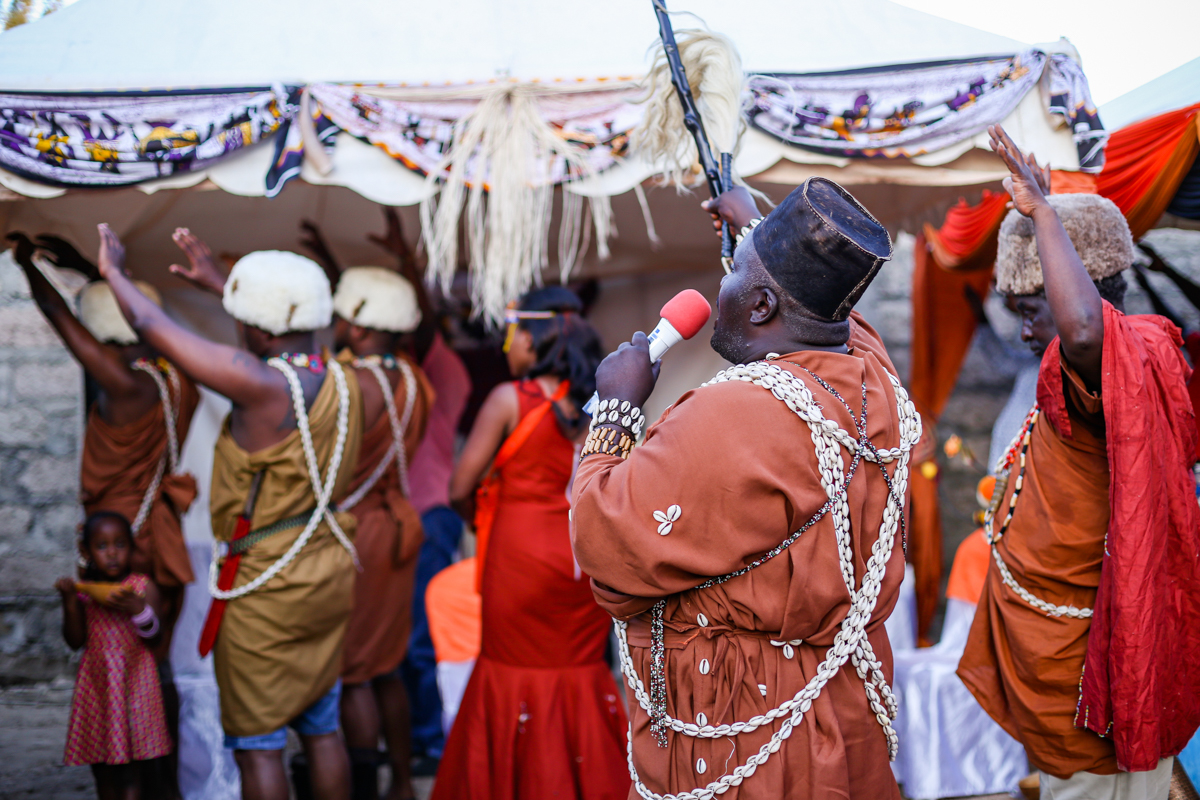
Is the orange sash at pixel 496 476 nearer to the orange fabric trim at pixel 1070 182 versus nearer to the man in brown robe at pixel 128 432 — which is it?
Answer: the man in brown robe at pixel 128 432

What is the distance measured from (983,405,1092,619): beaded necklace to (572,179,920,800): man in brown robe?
0.67 meters

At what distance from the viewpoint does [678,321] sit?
4.71ft

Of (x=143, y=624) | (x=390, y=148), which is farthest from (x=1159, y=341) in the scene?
(x=143, y=624)

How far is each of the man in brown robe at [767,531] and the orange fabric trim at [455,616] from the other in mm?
2017

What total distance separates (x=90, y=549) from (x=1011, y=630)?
2.87 metres

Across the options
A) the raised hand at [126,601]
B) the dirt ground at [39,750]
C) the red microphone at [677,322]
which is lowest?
the dirt ground at [39,750]

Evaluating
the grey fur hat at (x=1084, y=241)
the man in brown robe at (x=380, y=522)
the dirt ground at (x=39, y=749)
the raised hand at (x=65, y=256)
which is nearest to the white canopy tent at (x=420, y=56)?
the raised hand at (x=65, y=256)

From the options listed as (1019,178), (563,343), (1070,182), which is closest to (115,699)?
(563,343)

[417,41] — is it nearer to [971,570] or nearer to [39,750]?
[971,570]

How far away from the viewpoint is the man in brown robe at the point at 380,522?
3.14m

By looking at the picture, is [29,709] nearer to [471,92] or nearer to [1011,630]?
[471,92]

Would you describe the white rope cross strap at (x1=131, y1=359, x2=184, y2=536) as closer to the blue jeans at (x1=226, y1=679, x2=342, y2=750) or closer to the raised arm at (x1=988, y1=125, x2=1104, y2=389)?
the blue jeans at (x1=226, y1=679, x2=342, y2=750)

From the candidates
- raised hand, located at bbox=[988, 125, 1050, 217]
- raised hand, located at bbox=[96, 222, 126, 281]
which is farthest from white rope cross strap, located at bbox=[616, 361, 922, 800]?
raised hand, located at bbox=[96, 222, 126, 281]

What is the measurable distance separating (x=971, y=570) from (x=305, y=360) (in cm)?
259
